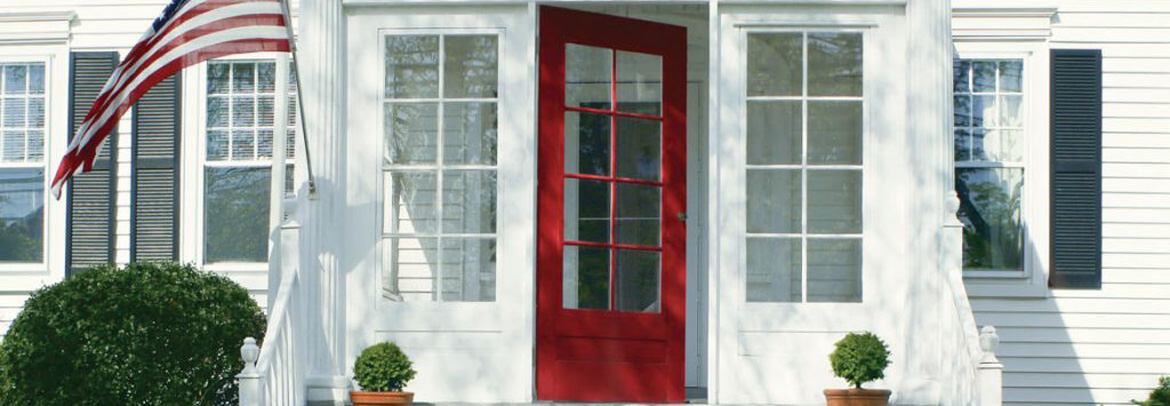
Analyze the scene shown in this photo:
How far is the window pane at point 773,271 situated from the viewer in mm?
8703

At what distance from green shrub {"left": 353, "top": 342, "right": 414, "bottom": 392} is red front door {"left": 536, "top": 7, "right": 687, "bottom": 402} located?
2.77ft

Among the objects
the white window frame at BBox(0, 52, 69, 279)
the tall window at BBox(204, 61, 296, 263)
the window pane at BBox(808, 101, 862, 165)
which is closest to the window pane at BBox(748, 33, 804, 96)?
the window pane at BBox(808, 101, 862, 165)

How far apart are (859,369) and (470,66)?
2.70 meters

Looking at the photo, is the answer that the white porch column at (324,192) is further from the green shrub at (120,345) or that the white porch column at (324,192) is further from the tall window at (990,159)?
the tall window at (990,159)

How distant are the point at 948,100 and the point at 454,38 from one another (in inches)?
108

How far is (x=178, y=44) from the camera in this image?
7953 mm

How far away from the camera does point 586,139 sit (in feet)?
29.5

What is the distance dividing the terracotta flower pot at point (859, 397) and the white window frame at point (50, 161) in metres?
5.47

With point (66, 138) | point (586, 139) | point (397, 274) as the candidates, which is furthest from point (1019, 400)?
point (66, 138)

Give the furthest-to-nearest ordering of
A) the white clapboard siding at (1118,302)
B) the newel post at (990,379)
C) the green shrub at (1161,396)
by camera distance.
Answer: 1. the white clapboard siding at (1118,302)
2. the green shrub at (1161,396)
3. the newel post at (990,379)

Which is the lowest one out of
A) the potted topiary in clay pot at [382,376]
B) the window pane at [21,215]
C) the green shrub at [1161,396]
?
the green shrub at [1161,396]

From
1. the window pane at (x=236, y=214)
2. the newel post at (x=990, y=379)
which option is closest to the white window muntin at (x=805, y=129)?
the newel post at (x=990, y=379)

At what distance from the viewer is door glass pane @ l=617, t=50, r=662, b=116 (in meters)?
9.06

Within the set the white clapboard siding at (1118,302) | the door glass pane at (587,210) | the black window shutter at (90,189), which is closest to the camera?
the door glass pane at (587,210)
